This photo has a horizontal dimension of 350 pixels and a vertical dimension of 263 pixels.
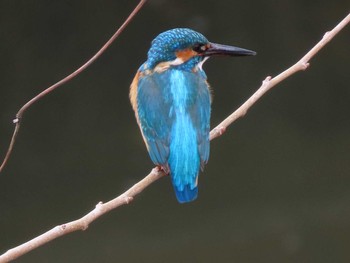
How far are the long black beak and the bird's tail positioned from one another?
0.24 m

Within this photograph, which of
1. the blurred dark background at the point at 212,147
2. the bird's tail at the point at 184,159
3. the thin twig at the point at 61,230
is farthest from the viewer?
the blurred dark background at the point at 212,147

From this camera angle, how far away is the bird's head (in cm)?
316

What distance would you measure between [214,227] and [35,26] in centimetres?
129

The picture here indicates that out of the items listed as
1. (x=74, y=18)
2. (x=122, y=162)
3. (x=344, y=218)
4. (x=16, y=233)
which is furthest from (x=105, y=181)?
(x=344, y=218)

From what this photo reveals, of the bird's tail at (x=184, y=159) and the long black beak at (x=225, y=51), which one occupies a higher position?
the long black beak at (x=225, y=51)

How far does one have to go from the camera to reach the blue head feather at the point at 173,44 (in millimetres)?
3164

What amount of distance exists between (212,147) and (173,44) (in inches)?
90.0

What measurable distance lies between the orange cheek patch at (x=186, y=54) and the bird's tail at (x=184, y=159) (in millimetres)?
231

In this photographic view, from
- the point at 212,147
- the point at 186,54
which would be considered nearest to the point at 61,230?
the point at 186,54

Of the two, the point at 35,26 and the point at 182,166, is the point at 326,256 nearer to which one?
the point at 35,26

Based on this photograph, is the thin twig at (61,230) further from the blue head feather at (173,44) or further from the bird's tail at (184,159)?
the blue head feather at (173,44)

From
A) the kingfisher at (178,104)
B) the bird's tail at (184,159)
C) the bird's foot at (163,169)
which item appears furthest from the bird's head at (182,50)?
the bird's foot at (163,169)

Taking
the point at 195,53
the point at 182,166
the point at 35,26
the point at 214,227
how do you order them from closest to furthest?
the point at 182,166
the point at 195,53
the point at 35,26
the point at 214,227

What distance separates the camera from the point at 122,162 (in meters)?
5.34
